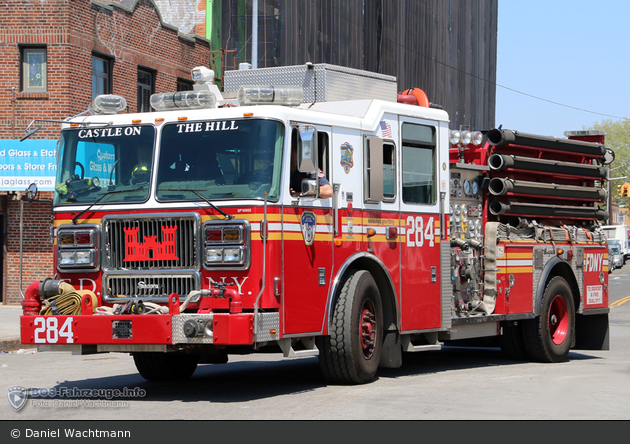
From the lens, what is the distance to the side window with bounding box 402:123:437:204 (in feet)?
34.7

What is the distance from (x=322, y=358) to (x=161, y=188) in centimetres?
243

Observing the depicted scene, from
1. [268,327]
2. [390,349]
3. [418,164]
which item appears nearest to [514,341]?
[390,349]

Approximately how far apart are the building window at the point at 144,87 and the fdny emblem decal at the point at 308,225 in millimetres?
17620

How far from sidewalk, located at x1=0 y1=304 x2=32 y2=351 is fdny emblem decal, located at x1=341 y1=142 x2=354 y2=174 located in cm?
578

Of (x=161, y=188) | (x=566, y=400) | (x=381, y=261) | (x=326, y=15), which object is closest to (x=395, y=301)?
(x=381, y=261)

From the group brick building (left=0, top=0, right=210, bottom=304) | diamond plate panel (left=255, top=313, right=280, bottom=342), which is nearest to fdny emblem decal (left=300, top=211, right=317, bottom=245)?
diamond plate panel (left=255, top=313, right=280, bottom=342)

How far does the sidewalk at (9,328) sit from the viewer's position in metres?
15.5

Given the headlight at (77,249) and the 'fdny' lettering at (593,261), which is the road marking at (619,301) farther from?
the headlight at (77,249)

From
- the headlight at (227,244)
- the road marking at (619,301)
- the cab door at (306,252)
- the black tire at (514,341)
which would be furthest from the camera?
the road marking at (619,301)

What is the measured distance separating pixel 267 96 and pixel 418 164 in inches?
98.1

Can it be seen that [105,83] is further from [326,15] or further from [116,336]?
[116,336]

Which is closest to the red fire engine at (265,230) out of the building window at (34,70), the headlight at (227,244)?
the headlight at (227,244)

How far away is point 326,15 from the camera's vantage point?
1437 inches

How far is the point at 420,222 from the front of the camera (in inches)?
421
